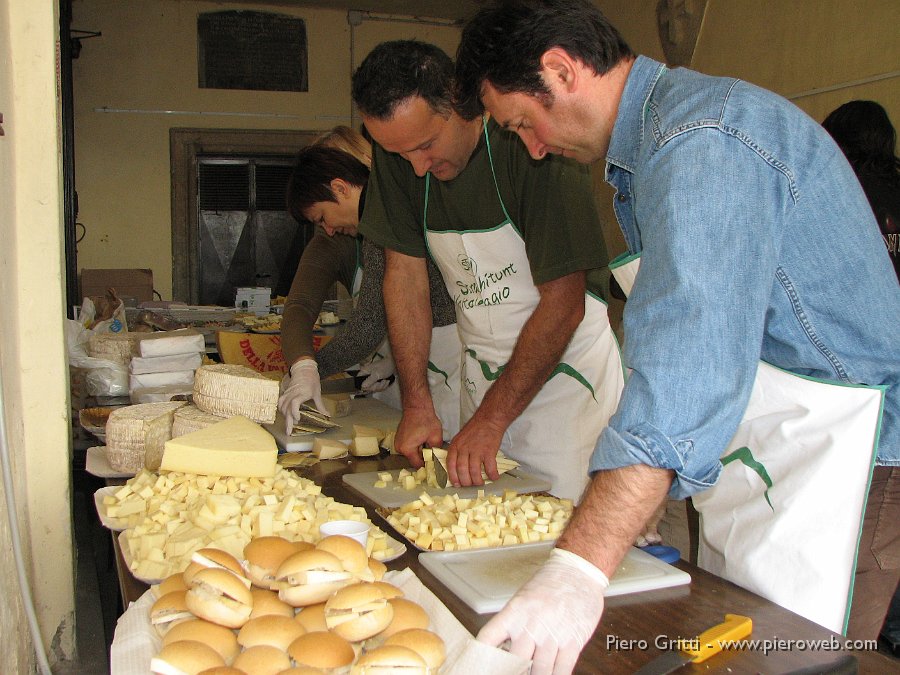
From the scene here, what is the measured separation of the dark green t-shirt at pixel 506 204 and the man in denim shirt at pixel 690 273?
73 centimetres

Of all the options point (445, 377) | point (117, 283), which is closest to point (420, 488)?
point (445, 377)

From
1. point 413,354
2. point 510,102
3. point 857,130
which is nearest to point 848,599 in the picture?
point 510,102

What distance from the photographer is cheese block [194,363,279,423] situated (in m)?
2.31

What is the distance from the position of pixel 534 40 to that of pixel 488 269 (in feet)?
4.07

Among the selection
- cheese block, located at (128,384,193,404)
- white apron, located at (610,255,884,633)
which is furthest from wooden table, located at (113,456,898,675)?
cheese block, located at (128,384,193,404)

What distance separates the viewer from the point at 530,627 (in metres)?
1.20

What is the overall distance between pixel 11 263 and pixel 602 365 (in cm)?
177

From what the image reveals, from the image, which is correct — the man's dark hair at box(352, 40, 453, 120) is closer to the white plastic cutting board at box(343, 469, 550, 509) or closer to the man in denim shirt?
the man in denim shirt

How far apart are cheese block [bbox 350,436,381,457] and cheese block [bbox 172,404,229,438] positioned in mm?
421

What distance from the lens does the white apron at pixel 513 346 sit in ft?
8.66

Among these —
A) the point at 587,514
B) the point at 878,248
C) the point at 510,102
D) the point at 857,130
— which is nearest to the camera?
the point at 587,514

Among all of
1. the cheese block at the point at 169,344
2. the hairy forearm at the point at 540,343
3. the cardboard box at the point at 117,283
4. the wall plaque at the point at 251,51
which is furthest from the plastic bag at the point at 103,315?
the wall plaque at the point at 251,51

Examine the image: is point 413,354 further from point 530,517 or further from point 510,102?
point 510,102

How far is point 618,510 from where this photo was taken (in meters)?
1.27
